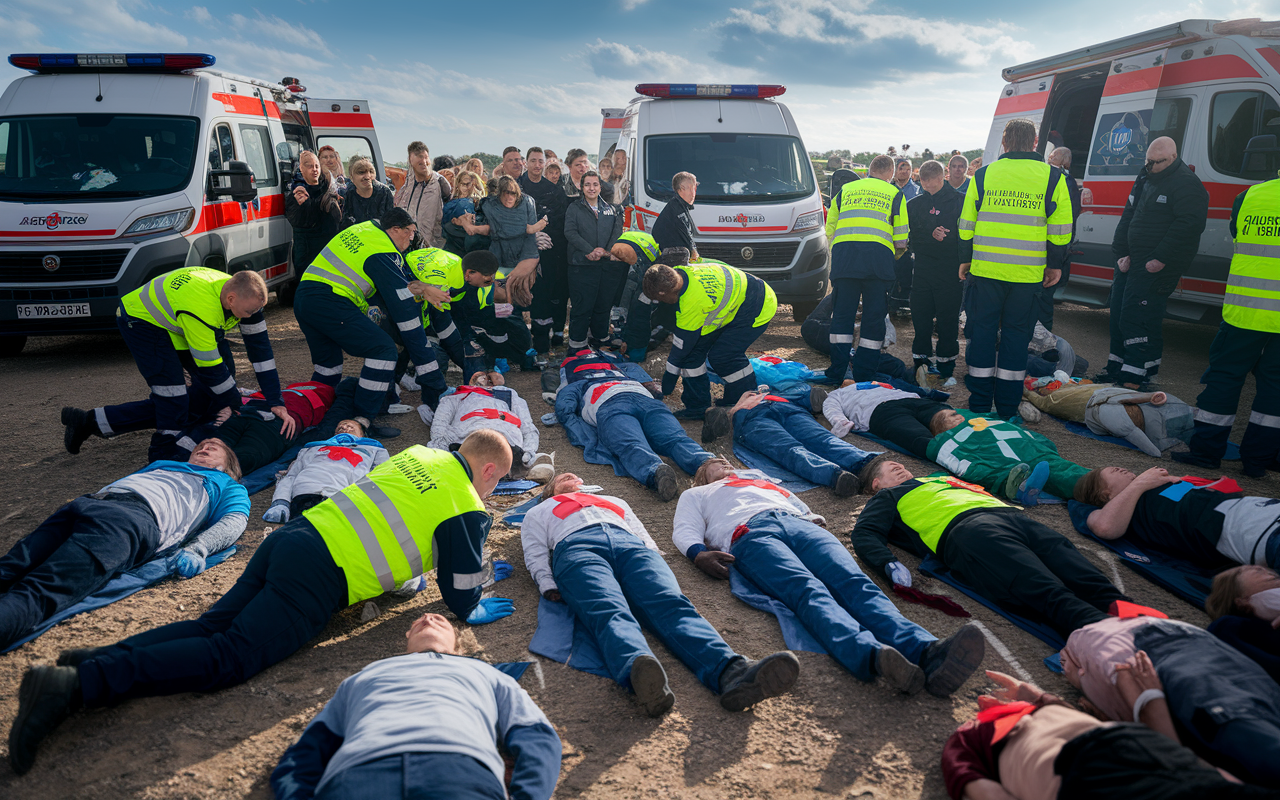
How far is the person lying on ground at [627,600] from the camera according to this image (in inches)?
109

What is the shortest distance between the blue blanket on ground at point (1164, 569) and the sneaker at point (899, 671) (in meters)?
1.86

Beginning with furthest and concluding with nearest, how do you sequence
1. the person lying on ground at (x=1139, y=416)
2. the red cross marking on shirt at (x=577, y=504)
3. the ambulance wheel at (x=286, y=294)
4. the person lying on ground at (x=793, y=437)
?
1. the ambulance wheel at (x=286, y=294)
2. the person lying on ground at (x=1139, y=416)
3. the person lying on ground at (x=793, y=437)
4. the red cross marking on shirt at (x=577, y=504)

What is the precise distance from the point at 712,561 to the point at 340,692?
1941 millimetres

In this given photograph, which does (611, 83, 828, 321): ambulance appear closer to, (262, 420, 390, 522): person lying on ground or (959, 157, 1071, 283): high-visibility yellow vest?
(959, 157, 1071, 283): high-visibility yellow vest

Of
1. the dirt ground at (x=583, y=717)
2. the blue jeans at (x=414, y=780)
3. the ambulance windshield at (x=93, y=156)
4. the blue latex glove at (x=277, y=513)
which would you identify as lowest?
the dirt ground at (x=583, y=717)

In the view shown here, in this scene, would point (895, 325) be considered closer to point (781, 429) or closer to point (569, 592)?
point (781, 429)

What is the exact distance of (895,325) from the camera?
400 inches

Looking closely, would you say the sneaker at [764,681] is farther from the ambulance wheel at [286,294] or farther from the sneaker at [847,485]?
the ambulance wheel at [286,294]

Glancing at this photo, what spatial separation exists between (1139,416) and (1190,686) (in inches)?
159

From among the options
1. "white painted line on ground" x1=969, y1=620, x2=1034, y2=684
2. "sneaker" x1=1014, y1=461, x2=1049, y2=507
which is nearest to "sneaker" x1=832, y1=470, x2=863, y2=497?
"sneaker" x1=1014, y1=461, x2=1049, y2=507

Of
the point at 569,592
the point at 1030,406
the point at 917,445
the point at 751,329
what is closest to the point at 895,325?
the point at 1030,406

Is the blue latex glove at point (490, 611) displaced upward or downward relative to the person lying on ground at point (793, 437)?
downward

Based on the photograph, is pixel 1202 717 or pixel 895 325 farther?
pixel 895 325

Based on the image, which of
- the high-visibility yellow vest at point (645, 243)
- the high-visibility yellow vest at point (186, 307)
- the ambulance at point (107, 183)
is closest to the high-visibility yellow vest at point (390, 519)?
the high-visibility yellow vest at point (186, 307)
